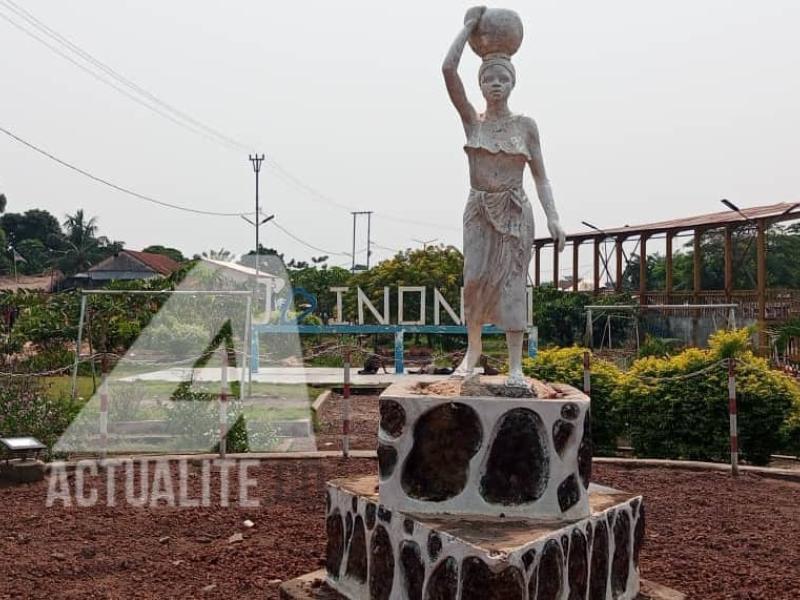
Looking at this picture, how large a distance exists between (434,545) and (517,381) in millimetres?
1029

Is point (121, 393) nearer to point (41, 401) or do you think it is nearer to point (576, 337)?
point (41, 401)

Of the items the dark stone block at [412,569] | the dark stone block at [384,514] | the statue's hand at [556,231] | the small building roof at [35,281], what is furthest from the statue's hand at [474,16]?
the small building roof at [35,281]

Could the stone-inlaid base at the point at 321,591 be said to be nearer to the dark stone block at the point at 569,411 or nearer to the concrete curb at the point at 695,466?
the dark stone block at the point at 569,411

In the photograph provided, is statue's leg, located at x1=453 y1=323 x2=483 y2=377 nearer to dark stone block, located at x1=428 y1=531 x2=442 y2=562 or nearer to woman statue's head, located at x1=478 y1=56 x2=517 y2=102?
dark stone block, located at x1=428 y1=531 x2=442 y2=562

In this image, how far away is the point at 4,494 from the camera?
6566 millimetres

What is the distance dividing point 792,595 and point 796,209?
65.0 feet

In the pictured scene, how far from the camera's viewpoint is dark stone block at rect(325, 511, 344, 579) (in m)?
4.14

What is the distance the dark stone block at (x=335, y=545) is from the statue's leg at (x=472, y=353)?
1.12m

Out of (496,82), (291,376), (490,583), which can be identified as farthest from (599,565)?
(291,376)

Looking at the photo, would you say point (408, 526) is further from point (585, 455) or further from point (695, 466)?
point (695, 466)

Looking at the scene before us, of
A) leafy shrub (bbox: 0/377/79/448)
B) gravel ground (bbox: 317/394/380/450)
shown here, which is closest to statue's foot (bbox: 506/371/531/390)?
gravel ground (bbox: 317/394/380/450)

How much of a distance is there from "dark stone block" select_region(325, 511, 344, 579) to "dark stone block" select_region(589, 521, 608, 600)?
1.38 metres

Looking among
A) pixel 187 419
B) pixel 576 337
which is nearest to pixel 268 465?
pixel 187 419

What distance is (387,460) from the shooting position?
3.84m
